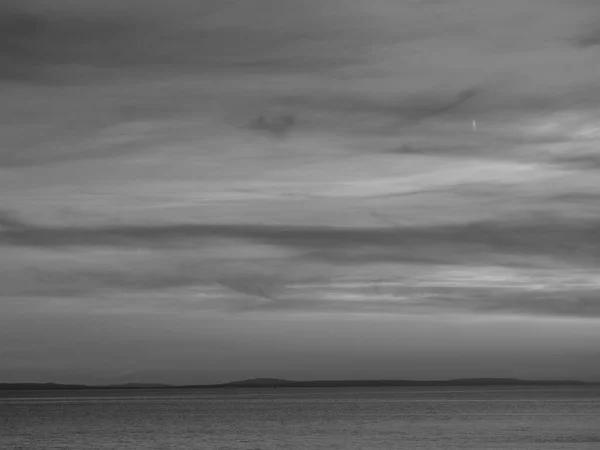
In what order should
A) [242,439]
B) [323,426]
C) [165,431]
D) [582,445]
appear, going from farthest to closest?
1. [323,426]
2. [165,431]
3. [242,439]
4. [582,445]

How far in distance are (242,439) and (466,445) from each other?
2401cm

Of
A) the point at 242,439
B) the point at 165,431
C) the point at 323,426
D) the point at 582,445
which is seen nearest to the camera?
the point at 582,445

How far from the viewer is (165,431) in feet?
375

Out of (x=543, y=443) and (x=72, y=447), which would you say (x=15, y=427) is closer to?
(x=72, y=447)

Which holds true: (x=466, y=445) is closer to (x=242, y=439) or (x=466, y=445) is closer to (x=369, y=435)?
(x=369, y=435)

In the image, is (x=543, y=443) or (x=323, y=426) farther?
(x=323, y=426)

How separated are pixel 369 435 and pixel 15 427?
175 feet

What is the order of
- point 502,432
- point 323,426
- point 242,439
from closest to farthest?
1. point 242,439
2. point 502,432
3. point 323,426

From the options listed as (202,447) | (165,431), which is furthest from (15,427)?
(202,447)

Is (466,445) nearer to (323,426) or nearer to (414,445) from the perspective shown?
(414,445)

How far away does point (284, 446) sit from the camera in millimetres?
89562

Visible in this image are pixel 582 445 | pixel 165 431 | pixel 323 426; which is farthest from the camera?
pixel 323 426

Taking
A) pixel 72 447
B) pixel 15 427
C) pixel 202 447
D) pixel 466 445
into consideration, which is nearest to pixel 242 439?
pixel 202 447

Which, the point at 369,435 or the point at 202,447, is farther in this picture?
the point at 369,435
